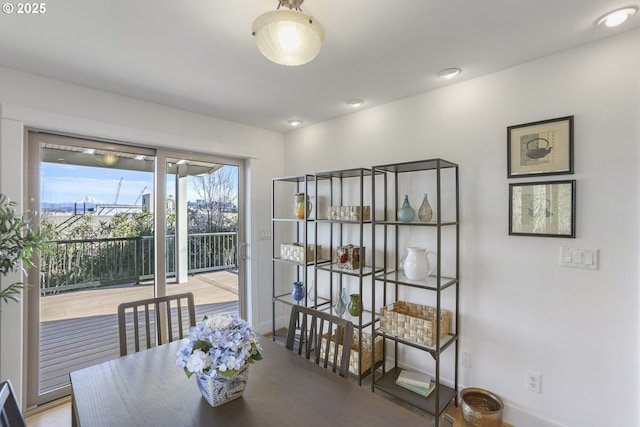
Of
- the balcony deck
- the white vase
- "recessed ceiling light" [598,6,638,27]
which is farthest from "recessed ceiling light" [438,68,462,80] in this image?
the balcony deck

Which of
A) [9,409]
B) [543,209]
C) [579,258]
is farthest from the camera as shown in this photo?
[543,209]

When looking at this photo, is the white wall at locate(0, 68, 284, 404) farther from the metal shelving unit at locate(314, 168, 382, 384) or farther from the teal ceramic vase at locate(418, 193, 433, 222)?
the teal ceramic vase at locate(418, 193, 433, 222)

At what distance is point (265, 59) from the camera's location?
1977mm

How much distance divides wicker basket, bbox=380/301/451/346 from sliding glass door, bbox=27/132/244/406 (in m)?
2.06

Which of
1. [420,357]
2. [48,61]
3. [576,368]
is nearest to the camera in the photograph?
[576,368]

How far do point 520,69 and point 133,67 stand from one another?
2700 millimetres

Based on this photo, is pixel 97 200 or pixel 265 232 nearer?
pixel 97 200

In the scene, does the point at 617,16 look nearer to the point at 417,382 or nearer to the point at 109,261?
the point at 417,382

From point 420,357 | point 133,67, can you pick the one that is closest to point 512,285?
point 420,357

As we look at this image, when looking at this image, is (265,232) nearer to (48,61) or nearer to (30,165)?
(30,165)

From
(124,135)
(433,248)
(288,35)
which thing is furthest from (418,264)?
(124,135)

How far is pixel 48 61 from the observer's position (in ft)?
6.51

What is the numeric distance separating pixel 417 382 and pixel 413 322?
56 centimetres

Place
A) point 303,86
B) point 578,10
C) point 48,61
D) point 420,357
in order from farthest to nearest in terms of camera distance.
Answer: point 420,357 → point 303,86 → point 48,61 → point 578,10
